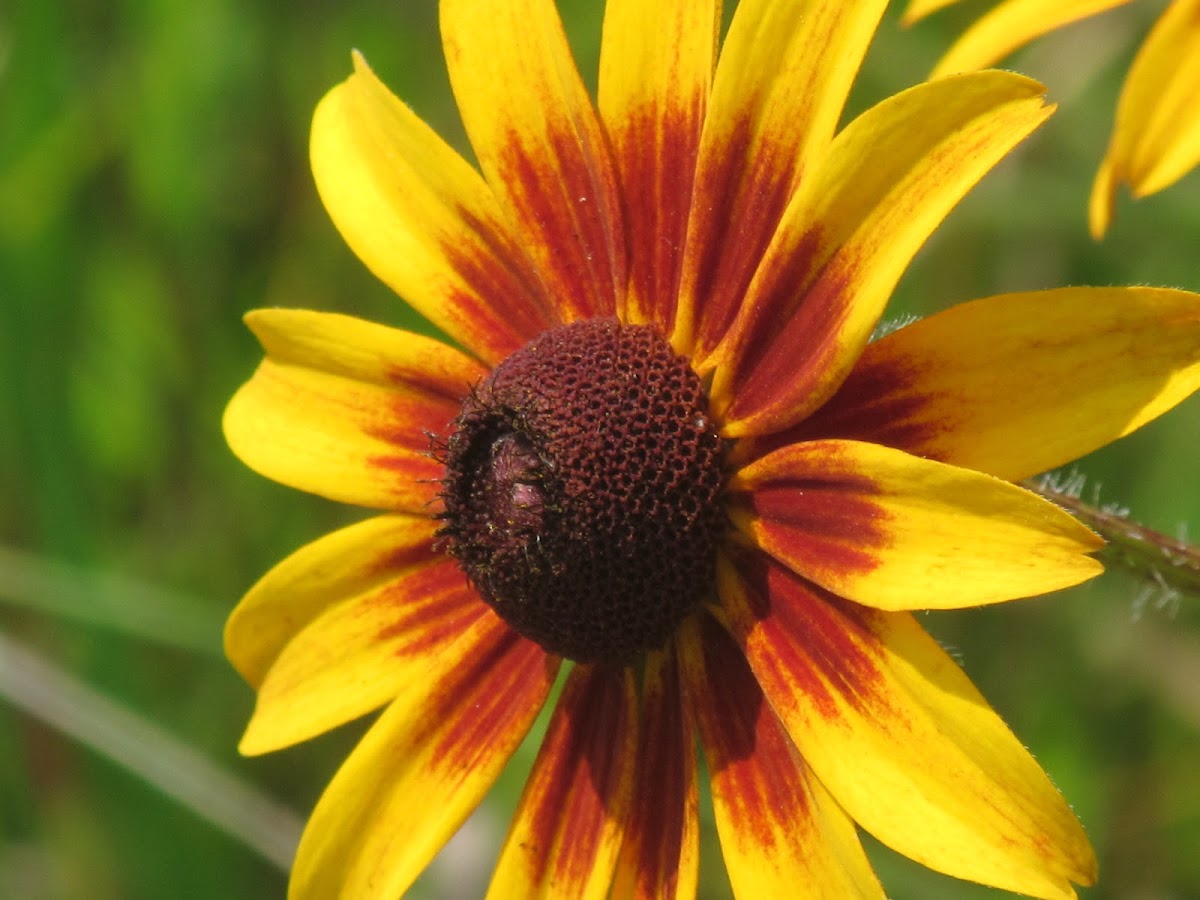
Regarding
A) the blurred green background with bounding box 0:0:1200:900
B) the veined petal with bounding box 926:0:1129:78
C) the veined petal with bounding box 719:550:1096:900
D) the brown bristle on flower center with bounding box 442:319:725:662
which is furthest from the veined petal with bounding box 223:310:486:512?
the blurred green background with bounding box 0:0:1200:900

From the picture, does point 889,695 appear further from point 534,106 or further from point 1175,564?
point 534,106

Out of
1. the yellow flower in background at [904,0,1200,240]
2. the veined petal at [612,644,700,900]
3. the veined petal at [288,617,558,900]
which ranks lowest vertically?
the veined petal at [612,644,700,900]

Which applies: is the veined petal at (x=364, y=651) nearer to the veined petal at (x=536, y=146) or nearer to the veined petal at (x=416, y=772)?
the veined petal at (x=416, y=772)

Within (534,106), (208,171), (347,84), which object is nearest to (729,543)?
(534,106)

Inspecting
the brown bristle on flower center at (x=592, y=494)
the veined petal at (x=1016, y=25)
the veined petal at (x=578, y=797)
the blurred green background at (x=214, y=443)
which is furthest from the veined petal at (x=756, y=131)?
the blurred green background at (x=214, y=443)

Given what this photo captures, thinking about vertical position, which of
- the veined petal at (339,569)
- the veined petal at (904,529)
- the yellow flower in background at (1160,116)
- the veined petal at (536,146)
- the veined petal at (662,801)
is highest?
the veined petal at (536,146)

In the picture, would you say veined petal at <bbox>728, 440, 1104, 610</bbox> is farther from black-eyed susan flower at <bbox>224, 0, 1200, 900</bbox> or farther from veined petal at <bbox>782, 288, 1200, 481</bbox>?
veined petal at <bbox>782, 288, 1200, 481</bbox>
